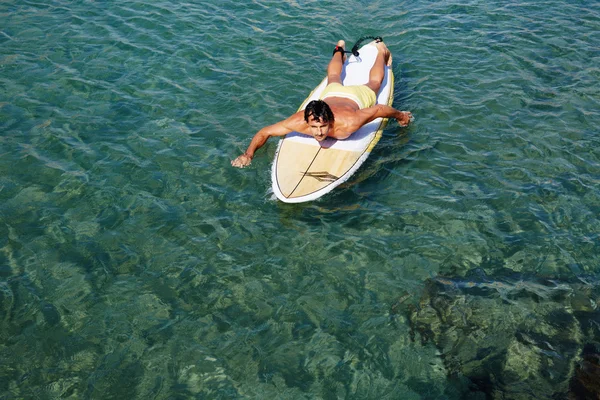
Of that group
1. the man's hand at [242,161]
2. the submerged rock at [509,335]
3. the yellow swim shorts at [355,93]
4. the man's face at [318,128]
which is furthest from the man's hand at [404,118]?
the submerged rock at [509,335]

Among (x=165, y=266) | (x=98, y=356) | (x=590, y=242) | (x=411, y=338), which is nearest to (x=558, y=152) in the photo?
(x=590, y=242)

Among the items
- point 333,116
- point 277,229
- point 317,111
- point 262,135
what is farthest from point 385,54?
point 277,229

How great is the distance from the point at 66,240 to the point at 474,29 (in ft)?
36.6

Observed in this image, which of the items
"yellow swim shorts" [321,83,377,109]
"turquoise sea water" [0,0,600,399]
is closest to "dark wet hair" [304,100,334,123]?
A: "turquoise sea water" [0,0,600,399]

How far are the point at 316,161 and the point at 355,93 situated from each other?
70.3 inches

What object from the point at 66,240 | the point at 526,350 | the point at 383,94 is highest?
the point at 383,94

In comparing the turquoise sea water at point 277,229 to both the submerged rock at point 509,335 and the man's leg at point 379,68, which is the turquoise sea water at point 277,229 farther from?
the man's leg at point 379,68

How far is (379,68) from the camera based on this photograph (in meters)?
10.9

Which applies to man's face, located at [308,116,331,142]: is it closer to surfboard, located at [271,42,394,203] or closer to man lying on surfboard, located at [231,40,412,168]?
man lying on surfboard, located at [231,40,412,168]

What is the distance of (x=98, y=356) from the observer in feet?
19.6

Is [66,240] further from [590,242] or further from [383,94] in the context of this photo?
[590,242]

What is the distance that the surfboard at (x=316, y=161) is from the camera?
8.19 metres

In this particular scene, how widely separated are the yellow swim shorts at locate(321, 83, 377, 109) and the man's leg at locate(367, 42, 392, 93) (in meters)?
0.65

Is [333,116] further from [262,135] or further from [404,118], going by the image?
[404,118]
